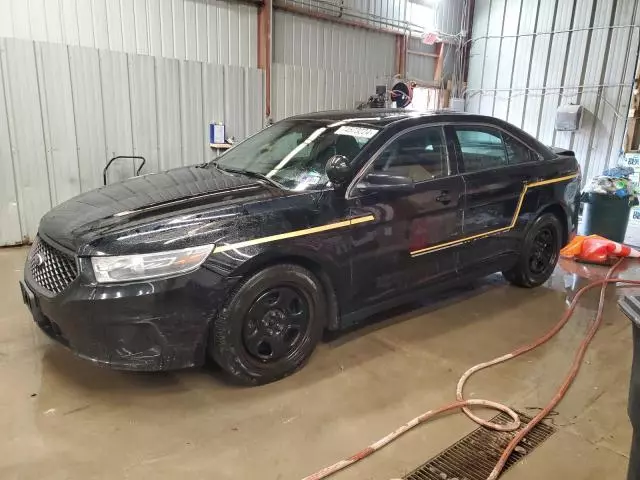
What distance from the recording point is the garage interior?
88.9 inches

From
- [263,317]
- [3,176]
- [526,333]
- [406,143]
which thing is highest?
[406,143]

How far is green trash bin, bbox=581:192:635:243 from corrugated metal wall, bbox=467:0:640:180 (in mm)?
2040

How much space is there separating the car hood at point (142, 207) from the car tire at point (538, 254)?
2.47 meters

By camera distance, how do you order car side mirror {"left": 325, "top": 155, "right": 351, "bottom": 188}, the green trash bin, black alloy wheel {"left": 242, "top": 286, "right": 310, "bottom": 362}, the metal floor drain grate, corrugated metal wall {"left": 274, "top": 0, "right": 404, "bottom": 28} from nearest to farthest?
the metal floor drain grate
black alloy wheel {"left": 242, "top": 286, "right": 310, "bottom": 362}
car side mirror {"left": 325, "top": 155, "right": 351, "bottom": 188}
the green trash bin
corrugated metal wall {"left": 274, "top": 0, "right": 404, "bottom": 28}

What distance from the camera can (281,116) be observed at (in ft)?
23.5

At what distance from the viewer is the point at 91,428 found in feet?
7.61

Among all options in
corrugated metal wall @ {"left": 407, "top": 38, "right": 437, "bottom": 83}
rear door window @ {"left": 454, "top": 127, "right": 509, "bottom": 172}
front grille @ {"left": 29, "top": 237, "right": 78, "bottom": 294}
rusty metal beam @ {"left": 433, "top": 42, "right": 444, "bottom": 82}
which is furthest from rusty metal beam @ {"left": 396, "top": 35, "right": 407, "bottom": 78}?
front grille @ {"left": 29, "top": 237, "right": 78, "bottom": 294}

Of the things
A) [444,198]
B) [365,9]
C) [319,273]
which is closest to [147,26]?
[365,9]

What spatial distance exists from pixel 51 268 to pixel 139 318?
64 cm

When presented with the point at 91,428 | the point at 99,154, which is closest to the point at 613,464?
the point at 91,428

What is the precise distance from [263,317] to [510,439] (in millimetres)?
1352

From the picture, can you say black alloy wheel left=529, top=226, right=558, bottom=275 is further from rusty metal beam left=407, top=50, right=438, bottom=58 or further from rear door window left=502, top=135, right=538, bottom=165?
rusty metal beam left=407, top=50, right=438, bottom=58

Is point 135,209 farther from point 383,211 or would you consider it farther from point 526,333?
point 526,333

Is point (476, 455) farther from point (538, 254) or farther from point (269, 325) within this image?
point (538, 254)
